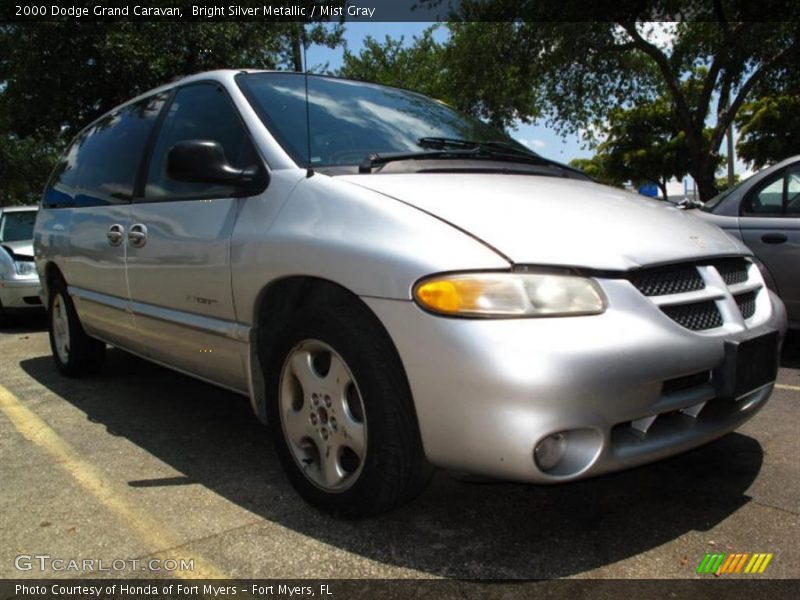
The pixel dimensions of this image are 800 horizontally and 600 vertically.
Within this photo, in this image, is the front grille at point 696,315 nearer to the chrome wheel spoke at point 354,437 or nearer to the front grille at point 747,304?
the front grille at point 747,304

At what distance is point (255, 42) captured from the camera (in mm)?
12867

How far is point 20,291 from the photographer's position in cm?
781

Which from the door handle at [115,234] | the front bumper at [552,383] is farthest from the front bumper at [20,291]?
the front bumper at [552,383]

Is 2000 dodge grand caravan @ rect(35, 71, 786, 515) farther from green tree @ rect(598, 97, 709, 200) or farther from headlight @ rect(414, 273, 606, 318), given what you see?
green tree @ rect(598, 97, 709, 200)

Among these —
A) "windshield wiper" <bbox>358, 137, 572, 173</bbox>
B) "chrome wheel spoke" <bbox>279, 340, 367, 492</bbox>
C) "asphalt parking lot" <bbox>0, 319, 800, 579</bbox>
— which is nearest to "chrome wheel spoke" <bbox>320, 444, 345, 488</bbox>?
"chrome wheel spoke" <bbox>279, 340, 367, 492</bbox>

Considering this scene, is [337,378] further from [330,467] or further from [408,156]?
[408,156]

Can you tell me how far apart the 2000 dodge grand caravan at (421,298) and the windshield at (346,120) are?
0.01 metres

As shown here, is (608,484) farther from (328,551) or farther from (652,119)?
(652,119)

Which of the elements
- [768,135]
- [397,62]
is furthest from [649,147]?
[397,62]

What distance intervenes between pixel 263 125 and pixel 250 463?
1.51 meters

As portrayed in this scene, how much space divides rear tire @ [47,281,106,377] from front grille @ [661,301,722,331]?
3.89 m

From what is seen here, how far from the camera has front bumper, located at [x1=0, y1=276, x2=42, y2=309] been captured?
7812mm

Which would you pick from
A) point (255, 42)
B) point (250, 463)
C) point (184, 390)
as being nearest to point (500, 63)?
point (255, 42)

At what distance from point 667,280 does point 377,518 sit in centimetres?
132
